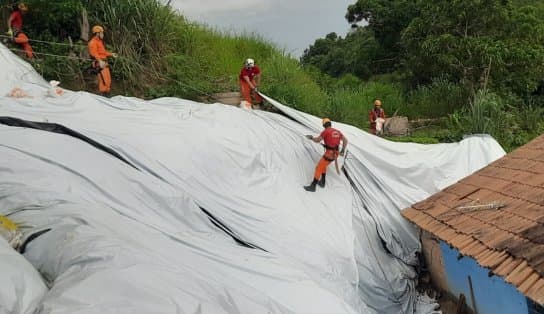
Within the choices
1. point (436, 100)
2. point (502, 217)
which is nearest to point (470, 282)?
point (502, 217)

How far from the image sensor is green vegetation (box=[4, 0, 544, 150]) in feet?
37.6

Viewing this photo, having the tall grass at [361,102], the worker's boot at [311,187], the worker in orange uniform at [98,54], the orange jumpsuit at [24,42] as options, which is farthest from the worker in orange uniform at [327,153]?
the orange jumpsuit at [24,42]

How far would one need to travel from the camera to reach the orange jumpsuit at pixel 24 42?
10484mm

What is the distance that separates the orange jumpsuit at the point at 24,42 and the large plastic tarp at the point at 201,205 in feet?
3.83

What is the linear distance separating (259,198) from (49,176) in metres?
2.72

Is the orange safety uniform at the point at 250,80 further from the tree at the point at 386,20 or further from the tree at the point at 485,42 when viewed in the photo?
the tree at the point at 386,20

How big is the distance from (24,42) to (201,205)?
281 inches

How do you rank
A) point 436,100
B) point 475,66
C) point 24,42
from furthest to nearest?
point 436,100 < point 475,66 < point 24,42

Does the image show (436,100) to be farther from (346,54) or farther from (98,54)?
(346,54)

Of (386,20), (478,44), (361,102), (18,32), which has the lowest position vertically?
(361,102)

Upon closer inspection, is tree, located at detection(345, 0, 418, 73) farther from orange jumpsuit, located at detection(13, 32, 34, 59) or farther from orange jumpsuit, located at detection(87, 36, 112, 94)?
orange jumpsuit, located at detection(13, 32, 34, 59)

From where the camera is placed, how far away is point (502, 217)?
5598mm

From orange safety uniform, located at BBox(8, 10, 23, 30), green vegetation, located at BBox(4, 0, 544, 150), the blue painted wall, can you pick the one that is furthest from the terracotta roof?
orange safety uniform, located at BBox(8, 10, 23, 30)

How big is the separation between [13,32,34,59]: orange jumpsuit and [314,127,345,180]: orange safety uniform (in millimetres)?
6888
